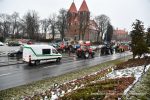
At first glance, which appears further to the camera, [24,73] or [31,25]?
[31,25]

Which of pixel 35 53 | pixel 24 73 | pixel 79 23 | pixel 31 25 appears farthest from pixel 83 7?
pixel 24 73

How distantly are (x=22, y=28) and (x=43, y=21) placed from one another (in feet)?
40.6

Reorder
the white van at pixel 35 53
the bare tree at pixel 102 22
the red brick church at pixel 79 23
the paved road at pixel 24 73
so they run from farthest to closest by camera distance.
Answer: the bare tree at pixel 102 22 → the red brick church at pixel 79 23 → the white van at pixel 35 53 → the paved road at pixel 24 73

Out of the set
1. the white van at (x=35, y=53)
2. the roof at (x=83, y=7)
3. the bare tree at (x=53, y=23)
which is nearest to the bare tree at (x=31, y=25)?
the bare tree at (x=53, y=23)

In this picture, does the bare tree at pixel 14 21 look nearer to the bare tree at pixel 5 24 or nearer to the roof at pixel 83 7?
the bare tree at pixel 5 24

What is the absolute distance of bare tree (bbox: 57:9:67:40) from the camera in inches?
4365

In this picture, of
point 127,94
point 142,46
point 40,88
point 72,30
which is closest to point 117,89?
point 127,94

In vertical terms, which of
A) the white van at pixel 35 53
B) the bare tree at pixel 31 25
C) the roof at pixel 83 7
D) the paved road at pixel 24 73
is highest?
the roof at pixel 83 7

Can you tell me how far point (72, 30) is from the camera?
126 metres

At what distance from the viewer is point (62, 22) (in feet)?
367

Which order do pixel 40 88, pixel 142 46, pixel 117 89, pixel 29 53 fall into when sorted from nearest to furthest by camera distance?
1. pixel 117 89
2. pixel 40 88
3. pixel 29 53
4. pixel 142 46

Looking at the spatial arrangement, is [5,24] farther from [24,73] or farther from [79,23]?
[24,73]

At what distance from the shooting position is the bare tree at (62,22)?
111 metres

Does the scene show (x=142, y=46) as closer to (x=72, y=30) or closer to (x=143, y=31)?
(x=143, y=31)
